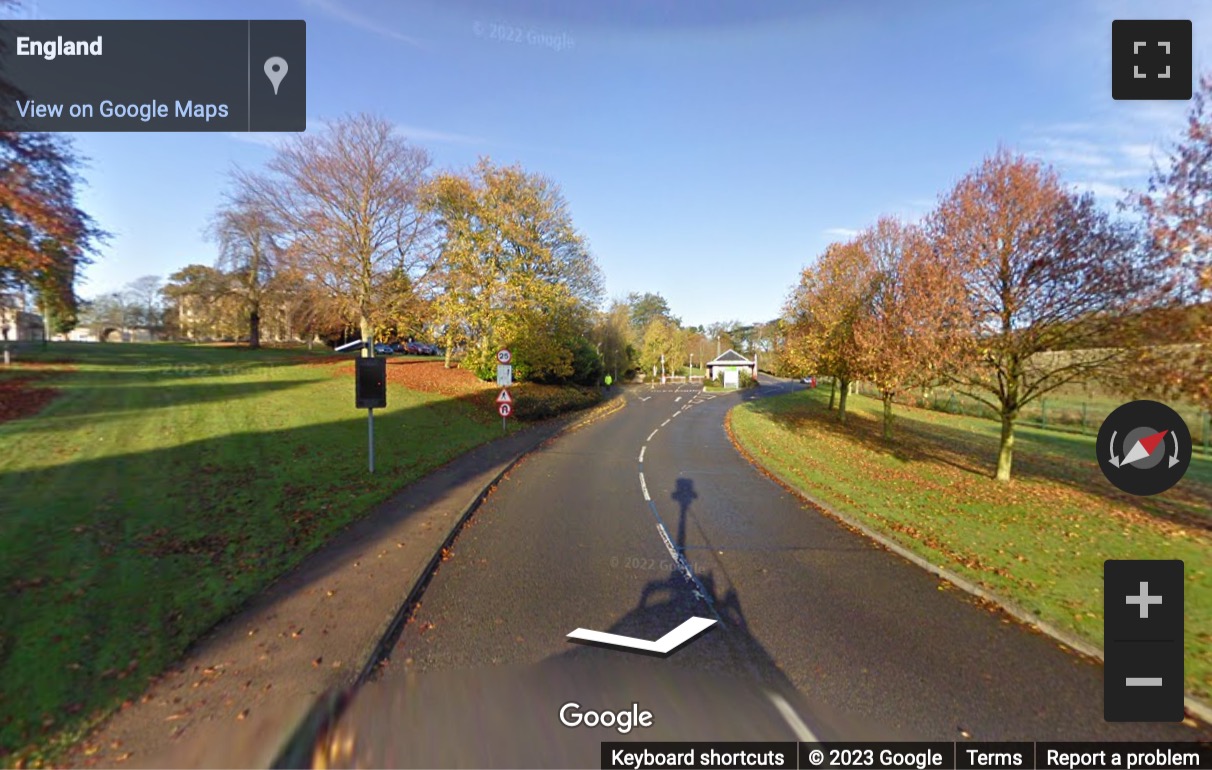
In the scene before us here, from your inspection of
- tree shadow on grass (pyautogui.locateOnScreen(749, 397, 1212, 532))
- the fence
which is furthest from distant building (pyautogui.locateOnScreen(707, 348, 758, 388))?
the fence

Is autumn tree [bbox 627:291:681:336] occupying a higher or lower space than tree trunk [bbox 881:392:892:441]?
higher

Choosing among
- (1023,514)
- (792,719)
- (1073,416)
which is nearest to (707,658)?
(792,719)

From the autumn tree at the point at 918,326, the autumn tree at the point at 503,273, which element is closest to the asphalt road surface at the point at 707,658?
the autumn tree at the point at 918,326

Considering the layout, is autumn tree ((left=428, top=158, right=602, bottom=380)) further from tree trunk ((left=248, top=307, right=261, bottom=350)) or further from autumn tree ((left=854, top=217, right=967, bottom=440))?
tree trunk ((left=248, top=307, right=261, bottom=350))

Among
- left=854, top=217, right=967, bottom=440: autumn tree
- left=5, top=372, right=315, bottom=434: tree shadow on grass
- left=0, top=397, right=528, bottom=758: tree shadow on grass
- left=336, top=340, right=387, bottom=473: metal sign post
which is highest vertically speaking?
left=854, top=217, right=967, bottom=440: autumn tree

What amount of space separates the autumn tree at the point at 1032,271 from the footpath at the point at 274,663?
1141 centimetres

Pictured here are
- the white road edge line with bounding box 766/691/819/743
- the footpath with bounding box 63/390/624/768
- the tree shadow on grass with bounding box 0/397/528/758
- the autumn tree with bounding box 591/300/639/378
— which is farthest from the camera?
the autumn tree with bounding box 591/300/639/378

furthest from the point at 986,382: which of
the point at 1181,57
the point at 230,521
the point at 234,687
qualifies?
the point at 230,521

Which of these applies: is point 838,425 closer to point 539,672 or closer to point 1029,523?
point 1029,523

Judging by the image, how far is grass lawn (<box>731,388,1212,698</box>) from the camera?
4914 mm

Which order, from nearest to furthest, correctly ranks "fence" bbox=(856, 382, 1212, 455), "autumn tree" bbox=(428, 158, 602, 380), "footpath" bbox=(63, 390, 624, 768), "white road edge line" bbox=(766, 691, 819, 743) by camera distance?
1. "footpath" bbox=(63, 390, 624, 768)
2. "white road edge line" bbox=(766, 691, 819, 743)
3. "fence" bbox=(856, 382, 1212, 455)
4. "autumn tree" bbox=(428, 158, 602, 380)

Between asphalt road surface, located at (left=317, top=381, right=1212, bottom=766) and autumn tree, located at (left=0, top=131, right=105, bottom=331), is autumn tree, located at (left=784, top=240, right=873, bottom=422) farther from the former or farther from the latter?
autumn tree, located at (left=0, top=131, right=105, bottom=331)

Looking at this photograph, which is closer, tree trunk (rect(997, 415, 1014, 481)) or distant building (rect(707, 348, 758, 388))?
tree trunk (rect(997, 415, 1014, 481))

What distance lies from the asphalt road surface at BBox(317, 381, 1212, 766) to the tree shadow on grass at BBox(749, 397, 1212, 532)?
24.9ft
